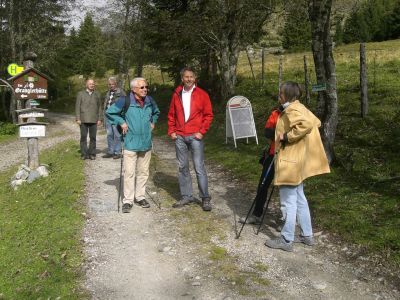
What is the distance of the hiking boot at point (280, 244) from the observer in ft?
17.8

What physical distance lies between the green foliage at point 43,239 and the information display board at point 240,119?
15.7ft

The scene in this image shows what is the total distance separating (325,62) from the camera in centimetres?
842

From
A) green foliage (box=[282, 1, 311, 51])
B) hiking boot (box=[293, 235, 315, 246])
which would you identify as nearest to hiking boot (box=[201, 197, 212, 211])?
hiking boot (box=[293, 235, 315, 246])

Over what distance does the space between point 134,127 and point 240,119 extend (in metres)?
6.14

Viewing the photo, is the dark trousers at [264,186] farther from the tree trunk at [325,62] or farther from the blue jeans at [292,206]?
the tree trunk at [325,62]

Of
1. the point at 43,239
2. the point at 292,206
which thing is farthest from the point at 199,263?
the point at 43,239

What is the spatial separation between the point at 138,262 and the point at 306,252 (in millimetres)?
2133

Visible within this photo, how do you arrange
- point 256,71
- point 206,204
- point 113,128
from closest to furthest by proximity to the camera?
1. point 206,204
2. point 113,128
3. point 256,71

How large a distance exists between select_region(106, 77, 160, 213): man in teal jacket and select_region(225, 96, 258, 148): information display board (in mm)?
5567

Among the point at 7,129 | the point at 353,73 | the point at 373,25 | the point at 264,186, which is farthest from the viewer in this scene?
the point at 373,25

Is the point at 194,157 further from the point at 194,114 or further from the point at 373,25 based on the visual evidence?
the point at 373,25

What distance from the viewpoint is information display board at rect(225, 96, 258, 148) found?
492 inches

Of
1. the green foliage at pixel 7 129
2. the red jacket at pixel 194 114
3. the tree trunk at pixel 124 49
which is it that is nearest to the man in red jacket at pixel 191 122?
the red jacket at pixel 194 114

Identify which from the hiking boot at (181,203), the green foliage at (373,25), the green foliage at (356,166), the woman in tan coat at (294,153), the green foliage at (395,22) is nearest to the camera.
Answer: the woman in tan coat at (294,153)
